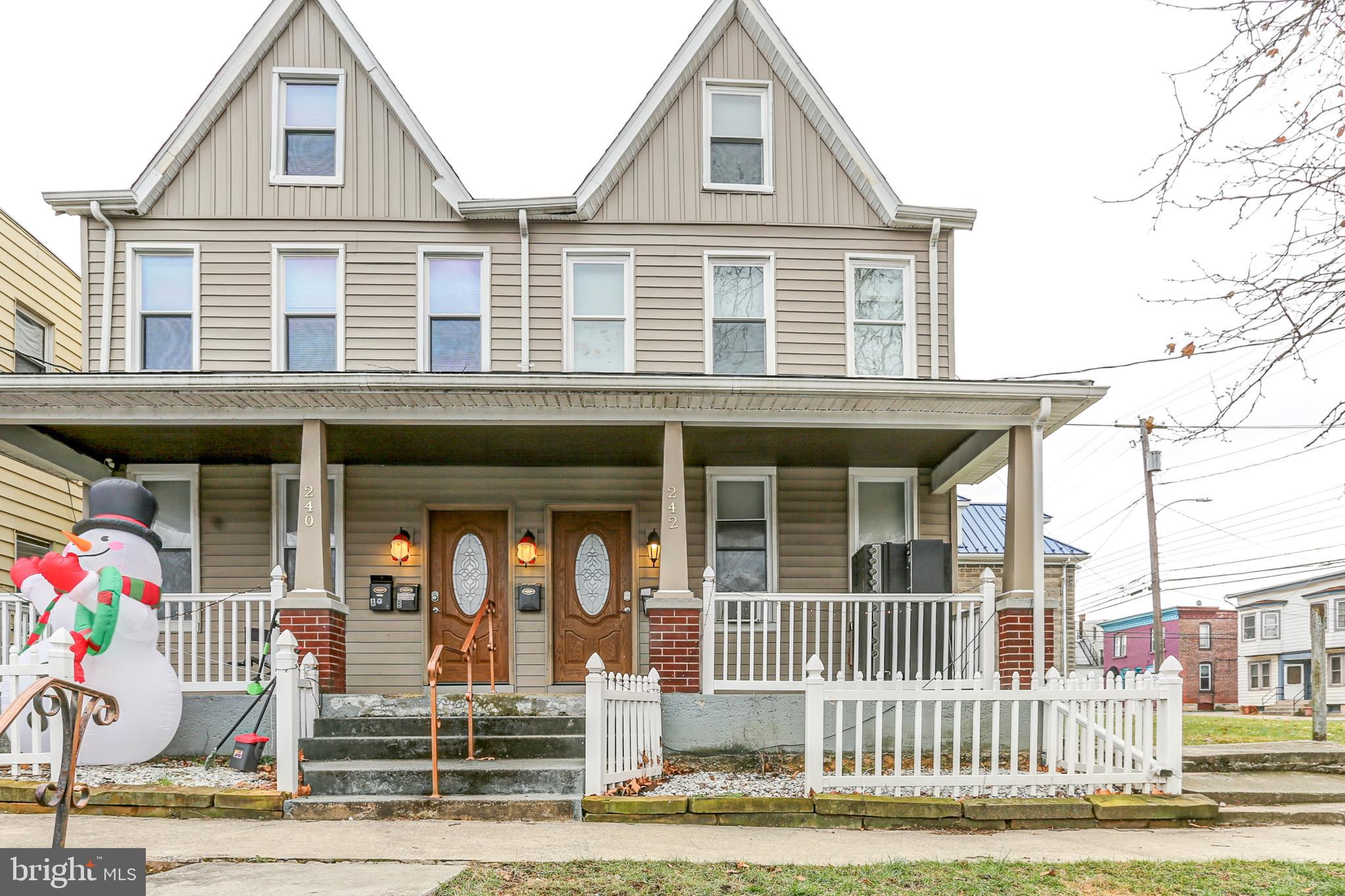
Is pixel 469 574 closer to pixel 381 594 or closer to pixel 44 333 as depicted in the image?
pixel 381 594

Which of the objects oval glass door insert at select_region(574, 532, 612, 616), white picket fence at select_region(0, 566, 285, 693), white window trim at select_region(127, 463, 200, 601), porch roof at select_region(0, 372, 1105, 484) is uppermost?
porch roof at select_region(0, 372, 1105, 484)

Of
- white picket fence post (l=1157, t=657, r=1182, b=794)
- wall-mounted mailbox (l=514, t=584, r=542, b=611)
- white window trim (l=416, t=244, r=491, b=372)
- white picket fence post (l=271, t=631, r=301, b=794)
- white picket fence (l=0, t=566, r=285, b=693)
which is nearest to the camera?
white picket fence post (l=271, t=631, r=301, b=794)

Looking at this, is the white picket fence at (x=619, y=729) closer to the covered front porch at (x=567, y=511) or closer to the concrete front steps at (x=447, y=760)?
the concrete front steps at (x=447, y=760)

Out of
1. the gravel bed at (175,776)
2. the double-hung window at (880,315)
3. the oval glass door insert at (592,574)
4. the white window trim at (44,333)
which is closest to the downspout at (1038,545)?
the double-hung window at (880,315)

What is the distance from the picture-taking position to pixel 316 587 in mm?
10188

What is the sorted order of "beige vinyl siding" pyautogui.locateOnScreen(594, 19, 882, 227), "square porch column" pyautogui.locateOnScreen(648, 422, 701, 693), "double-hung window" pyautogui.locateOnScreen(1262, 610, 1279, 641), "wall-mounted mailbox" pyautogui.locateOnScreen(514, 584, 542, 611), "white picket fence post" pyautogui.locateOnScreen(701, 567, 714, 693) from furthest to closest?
"double-hung window" pyautogui.locateOnScreen(1262, 610, 1279, 641), "beige vinyl siding" pyautogui.locateOnScreen(594, 19, 882, 227), "wall-mounted mailbox" pyautogui.locateOnScreen(514, 584, 542, 611), "white picket fence post" pyautogui.locateOnScreen(701, 567, 714, 693), "square porch column" pyautogui.locateOnScreen(648, 422, 701, 693)

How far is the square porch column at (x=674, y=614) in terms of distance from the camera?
1013cm

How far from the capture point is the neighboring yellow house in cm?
1477

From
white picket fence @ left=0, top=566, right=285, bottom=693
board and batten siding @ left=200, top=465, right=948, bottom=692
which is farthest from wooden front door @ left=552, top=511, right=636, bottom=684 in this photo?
white picket fence @ left=0, top=566, right=285, bottom=693

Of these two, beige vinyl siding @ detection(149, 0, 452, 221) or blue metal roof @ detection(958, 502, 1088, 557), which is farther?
blue metal roof @ detection(958, 502, 1088, 557)

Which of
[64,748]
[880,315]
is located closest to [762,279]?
[880,315]

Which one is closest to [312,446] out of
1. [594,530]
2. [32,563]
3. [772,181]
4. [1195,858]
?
[32,563]

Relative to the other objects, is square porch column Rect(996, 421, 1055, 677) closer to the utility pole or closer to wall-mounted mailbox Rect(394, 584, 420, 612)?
wall-mounted mailbox Rect(394, 584, 420, 612)

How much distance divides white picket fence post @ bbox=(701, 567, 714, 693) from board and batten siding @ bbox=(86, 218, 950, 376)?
119 inches
